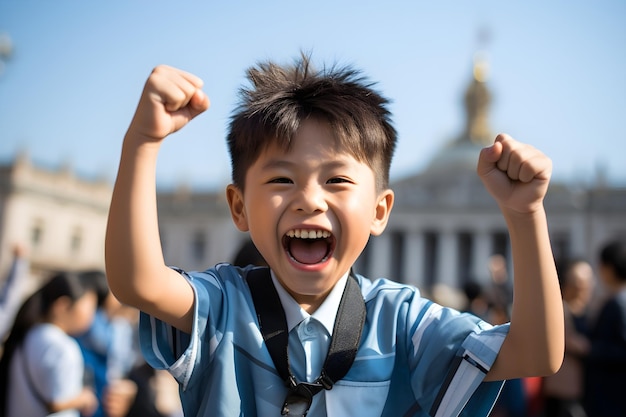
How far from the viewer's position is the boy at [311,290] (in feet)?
4.43

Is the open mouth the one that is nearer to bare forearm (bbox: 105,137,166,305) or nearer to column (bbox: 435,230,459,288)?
bare forearm (bbox: 105,137,166,305)

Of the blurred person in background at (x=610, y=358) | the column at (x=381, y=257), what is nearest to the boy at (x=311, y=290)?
the blurred person in background at (x=610, y=358)

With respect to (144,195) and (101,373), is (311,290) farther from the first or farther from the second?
(101,373)

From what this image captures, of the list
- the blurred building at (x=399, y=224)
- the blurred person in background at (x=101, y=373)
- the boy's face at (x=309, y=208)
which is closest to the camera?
the boy's face at (x=309, y=208)

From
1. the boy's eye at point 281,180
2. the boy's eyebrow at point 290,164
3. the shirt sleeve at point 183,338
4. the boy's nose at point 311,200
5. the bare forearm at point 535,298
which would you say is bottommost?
the shirt sleeve at point 183,338

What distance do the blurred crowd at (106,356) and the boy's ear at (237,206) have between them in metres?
1.79

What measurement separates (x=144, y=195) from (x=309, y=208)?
1.21ft

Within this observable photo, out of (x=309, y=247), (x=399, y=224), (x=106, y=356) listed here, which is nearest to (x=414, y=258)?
(x=399, y=224)

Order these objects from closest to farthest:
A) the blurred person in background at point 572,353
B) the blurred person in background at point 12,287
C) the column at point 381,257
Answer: the blurred person in background at point 572,353 < the blurred person in background at point 12,287 < the column at point 381,257

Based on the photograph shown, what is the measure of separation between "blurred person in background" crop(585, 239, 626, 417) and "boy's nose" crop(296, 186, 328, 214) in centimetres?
353

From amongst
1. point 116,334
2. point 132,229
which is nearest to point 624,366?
point 132,229

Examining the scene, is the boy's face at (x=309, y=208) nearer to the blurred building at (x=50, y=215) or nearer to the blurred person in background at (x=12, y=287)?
the blurred person in background at (x=12, y=287)

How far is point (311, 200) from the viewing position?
1.47 meters

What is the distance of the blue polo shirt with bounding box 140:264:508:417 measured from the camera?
145cm
